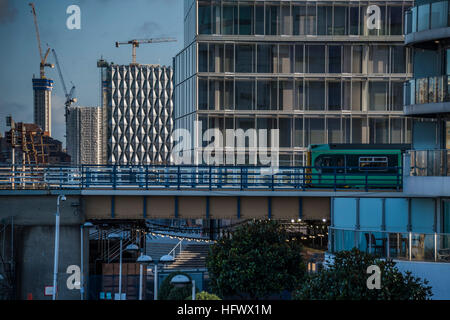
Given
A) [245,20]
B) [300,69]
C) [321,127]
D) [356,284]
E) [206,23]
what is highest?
[245,20]

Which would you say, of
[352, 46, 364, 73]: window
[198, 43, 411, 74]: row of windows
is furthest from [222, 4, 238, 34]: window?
[352, 46, 364, 73]: window

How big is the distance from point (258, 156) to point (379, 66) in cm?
1383

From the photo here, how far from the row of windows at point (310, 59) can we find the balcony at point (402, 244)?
126 ft

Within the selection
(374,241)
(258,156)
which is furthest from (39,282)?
(258,156)

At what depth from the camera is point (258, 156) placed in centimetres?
6862

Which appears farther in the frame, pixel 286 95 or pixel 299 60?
pixel 286 95

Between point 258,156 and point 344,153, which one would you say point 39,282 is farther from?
point 258,156

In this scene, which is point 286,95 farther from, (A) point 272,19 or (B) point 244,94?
(A) point 272,19

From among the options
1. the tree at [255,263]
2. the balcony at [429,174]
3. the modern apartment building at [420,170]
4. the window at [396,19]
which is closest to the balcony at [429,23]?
the modern apartment building at [420,170]

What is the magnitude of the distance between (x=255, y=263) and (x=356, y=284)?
25.7ft

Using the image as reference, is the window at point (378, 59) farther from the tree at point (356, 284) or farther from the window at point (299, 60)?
the tree at point (356, 284)

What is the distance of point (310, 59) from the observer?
226 ft

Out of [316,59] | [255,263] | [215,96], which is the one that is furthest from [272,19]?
[255,263]

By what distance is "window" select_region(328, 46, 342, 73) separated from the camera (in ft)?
226
